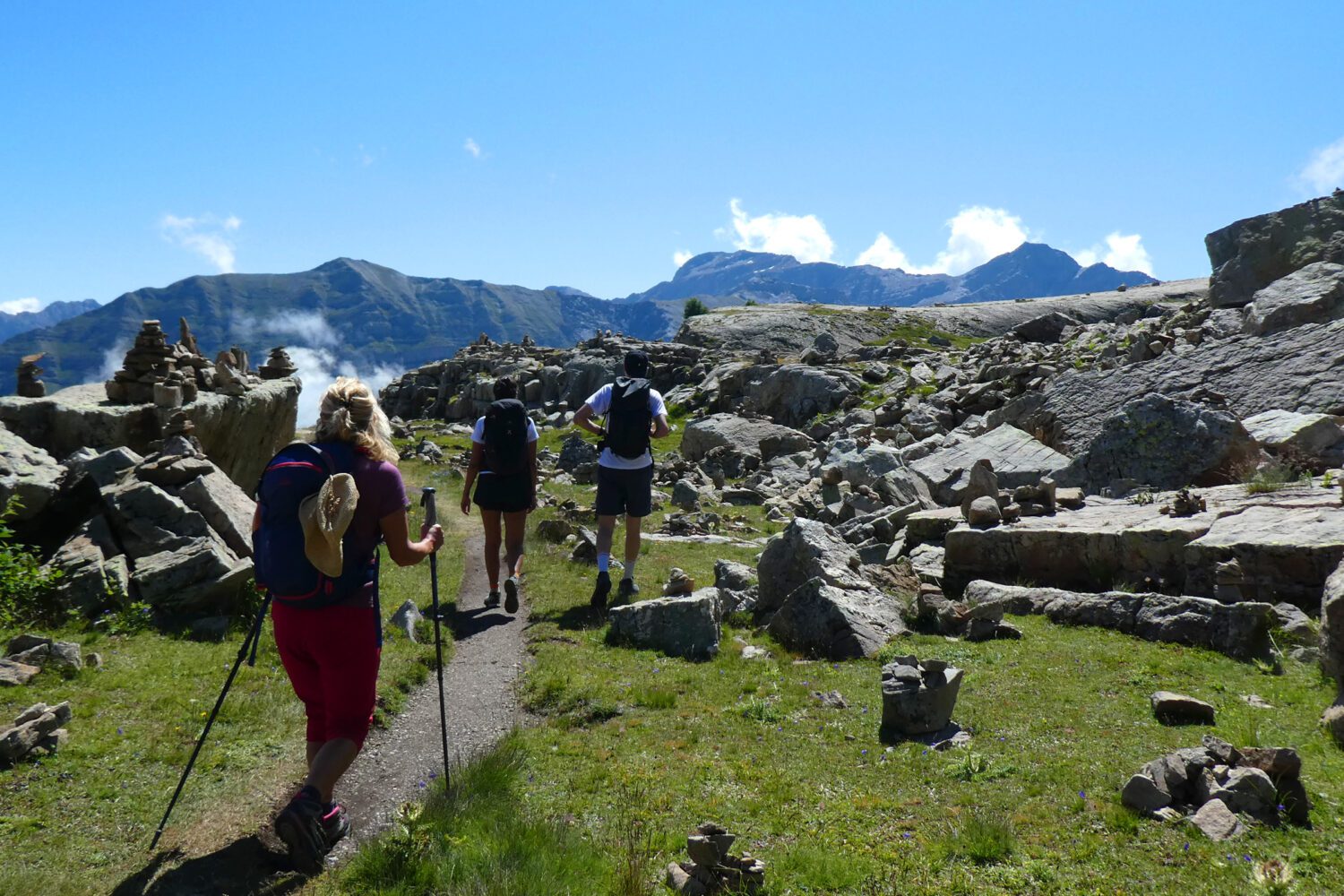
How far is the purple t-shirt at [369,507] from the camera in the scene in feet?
22.1

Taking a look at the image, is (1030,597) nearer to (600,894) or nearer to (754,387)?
(600,894)

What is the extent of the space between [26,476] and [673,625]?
10.9m

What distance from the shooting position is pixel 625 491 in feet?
50.4

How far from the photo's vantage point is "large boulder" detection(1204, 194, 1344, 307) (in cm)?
3953

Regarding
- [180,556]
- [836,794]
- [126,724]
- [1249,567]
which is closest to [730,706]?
[836,794]

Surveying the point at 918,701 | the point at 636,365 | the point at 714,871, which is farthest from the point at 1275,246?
the point at 714,871

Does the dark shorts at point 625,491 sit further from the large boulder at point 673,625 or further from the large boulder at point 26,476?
the large boulder at point 26,476

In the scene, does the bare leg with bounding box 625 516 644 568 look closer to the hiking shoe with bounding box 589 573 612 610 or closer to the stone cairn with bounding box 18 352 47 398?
the hiking shoe with bounding box 589 573 612 610

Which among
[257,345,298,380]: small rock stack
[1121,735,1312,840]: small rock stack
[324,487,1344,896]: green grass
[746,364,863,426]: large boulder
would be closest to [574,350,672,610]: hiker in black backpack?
[324,487,1344,896]: green grass

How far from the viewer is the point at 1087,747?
813 cm

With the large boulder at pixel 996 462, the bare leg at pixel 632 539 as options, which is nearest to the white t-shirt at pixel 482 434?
the bare leg at pixel 632 539

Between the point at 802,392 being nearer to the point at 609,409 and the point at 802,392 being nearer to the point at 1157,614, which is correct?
the point at 609,409

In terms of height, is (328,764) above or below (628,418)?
below

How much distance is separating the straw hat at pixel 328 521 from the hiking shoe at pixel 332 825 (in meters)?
2.23
